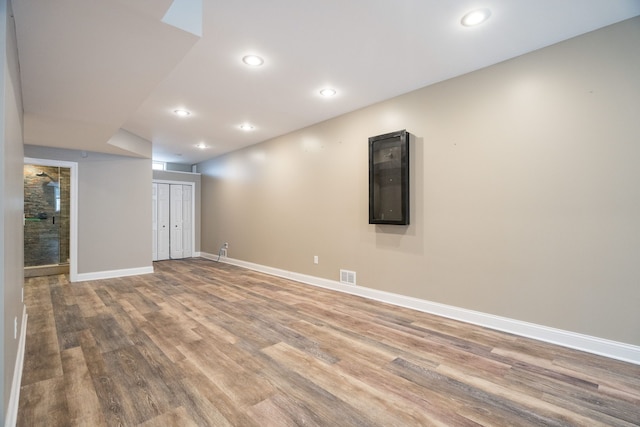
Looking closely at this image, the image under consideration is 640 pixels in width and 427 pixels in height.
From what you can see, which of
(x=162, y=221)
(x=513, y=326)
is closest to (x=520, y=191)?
(x=513, y=326)

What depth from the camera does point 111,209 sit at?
18.5 feet

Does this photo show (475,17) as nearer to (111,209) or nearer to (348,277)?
(348,277)

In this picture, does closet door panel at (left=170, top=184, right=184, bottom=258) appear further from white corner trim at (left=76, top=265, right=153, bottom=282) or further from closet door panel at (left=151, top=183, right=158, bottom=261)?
white corner trim at (left=76, top=265, right=153, bottom=282)

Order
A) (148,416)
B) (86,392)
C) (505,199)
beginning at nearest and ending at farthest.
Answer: (148,416), (86,392), (505,199)

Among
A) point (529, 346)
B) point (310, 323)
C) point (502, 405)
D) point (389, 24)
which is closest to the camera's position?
point (502, 405)

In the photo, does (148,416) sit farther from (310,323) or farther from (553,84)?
(553,84)

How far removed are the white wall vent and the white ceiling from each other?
7.95ft

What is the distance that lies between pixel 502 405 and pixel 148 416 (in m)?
2.14

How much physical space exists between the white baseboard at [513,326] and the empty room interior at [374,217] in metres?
0.01

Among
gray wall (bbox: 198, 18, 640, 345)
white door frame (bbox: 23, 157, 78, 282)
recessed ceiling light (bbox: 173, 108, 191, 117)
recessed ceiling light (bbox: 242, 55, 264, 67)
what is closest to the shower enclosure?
white door frame (bbox: 23, 157, 78, 282)

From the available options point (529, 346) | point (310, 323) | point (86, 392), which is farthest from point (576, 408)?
point (86, 392)

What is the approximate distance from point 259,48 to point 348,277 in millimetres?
3162

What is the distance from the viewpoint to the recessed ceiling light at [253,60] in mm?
2871

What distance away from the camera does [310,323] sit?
3205 mm
